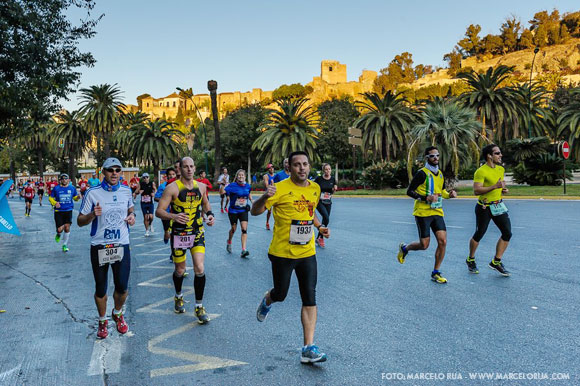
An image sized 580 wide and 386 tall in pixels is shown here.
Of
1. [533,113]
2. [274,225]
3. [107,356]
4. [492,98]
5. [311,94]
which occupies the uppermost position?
[311,94]

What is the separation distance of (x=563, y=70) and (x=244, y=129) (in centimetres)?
8204

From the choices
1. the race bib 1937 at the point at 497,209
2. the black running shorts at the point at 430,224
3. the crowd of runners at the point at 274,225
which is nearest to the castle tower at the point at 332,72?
the race bib 1937 at the point at 497,209

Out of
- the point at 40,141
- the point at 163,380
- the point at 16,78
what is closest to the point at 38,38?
the point at 16,78

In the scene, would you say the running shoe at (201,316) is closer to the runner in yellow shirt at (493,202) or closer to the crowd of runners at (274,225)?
the crowd of runners at (274,225)

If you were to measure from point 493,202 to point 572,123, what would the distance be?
108 ft

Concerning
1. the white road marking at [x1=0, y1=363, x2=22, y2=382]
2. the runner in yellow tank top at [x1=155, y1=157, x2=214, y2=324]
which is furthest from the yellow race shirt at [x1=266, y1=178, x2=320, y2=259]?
the white road marking at [x1=0, y1=363, x2=22, y2=382]

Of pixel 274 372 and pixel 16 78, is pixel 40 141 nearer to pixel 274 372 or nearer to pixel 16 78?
pixel 16 78

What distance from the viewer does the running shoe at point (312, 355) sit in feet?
12.7

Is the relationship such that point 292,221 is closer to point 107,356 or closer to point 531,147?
point 107,356

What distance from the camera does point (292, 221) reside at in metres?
4.19

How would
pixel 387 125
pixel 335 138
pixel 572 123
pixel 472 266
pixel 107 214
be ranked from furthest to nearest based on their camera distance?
pixel 335 138 < pixel 387 125 < pixel 572 123 < pixel 472 266 < pixel 107 214

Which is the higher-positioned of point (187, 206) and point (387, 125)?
point (387, 125)

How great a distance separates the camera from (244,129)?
57250 mm

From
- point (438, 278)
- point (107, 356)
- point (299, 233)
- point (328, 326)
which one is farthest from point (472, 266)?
point (107, 356)
